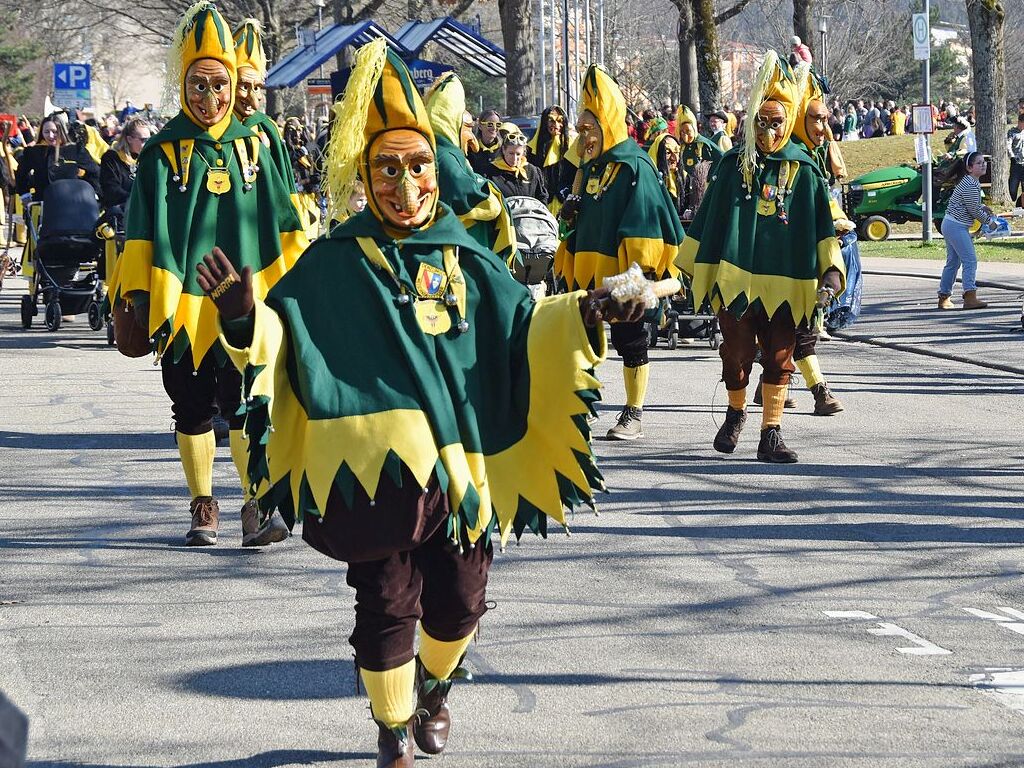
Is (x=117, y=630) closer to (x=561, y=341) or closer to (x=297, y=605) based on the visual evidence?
(x=297, y=605)

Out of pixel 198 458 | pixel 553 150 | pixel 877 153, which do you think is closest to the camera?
pixel 198 458

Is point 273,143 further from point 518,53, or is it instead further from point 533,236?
point 518,53

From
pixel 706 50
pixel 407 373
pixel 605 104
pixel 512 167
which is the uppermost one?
pixel 706 50

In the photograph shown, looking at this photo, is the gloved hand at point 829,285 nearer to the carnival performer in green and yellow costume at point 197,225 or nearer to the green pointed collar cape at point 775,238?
the green pointed collar cape at point 775,238

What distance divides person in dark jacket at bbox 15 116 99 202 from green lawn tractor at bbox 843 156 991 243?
13.9 meters

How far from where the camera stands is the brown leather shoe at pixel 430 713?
4391 mm

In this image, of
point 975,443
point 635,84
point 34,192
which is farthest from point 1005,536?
point 635,84

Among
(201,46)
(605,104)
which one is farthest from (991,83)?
(201,46)

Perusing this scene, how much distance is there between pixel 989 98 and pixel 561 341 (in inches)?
1026

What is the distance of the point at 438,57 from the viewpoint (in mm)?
57781

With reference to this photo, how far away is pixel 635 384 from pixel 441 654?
549 cm

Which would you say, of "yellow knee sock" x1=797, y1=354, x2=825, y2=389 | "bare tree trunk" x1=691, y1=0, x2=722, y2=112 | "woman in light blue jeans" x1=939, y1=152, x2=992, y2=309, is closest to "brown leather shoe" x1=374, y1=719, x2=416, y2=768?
"yellow knee sock" x1=797, y1=354, x2=825, y2=389

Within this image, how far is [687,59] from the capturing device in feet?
98.9

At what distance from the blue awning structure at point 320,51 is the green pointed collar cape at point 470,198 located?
22141 millimetres
